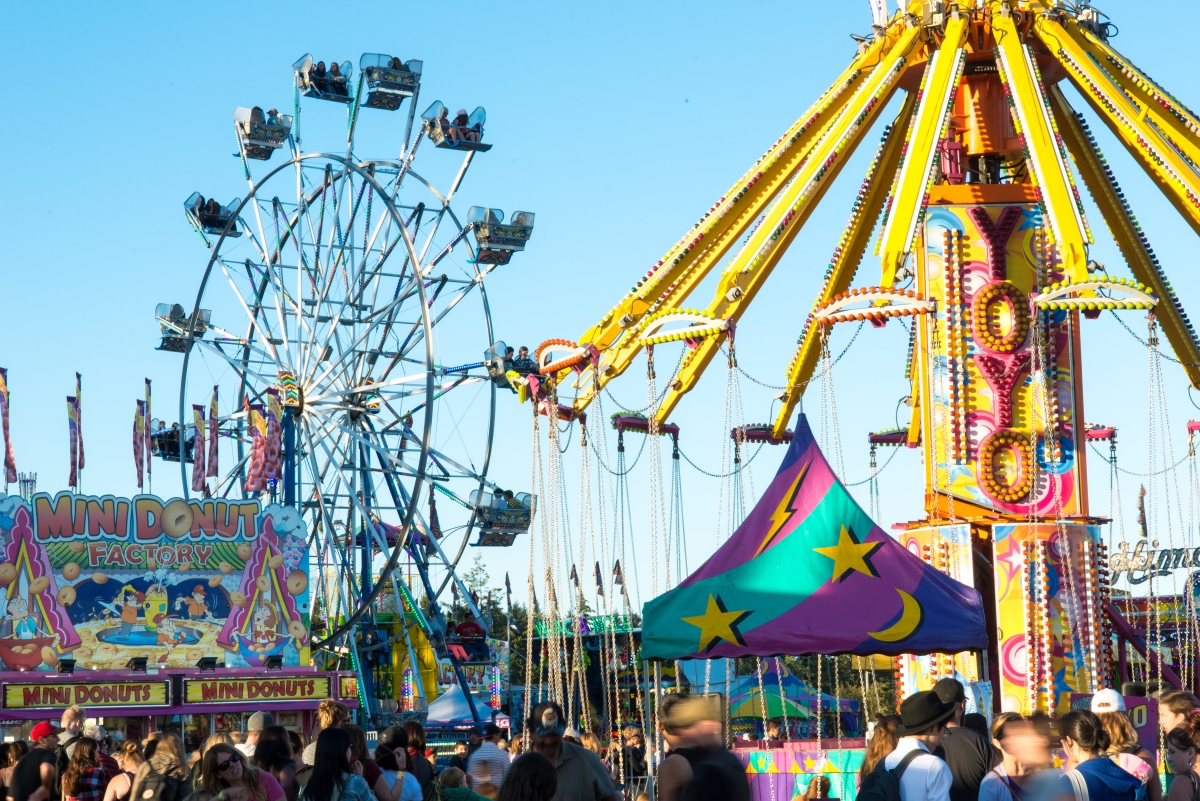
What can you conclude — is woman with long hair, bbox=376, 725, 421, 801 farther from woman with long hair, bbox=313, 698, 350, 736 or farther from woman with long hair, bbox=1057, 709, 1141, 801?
woman with long hair, bbox=1057, 709, 1141, 801

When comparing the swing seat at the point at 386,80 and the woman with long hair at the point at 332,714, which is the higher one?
the swing seat at the point at 386,80

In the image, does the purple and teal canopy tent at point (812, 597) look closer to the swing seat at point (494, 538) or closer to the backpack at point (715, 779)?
the backpack at point (715, 779)

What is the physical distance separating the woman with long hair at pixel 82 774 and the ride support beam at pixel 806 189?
8.78 meters

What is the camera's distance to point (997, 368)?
16.7 meters

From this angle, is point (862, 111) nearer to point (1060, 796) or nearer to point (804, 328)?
point (804, 328)

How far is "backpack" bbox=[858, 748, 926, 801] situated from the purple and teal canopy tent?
5.95 metres

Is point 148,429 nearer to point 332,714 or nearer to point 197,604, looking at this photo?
point 197,604

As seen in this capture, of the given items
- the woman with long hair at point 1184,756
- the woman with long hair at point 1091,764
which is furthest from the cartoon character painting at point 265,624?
the woman with long hair at point 1091,764

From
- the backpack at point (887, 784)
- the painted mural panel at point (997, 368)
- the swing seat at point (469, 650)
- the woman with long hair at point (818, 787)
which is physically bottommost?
the swing seat at point (469, 650)

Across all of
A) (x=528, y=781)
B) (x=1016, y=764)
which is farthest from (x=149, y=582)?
(x=1016, y=764)

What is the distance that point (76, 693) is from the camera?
22172mm

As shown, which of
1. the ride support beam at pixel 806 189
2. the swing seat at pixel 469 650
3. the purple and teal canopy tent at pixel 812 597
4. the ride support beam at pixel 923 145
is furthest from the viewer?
the swing seat at pixel 469 650

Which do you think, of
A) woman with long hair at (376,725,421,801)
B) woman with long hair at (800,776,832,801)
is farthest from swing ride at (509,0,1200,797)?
woman with long hair at (376,725,421,801)

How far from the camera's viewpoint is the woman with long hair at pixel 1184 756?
22.5 feet
